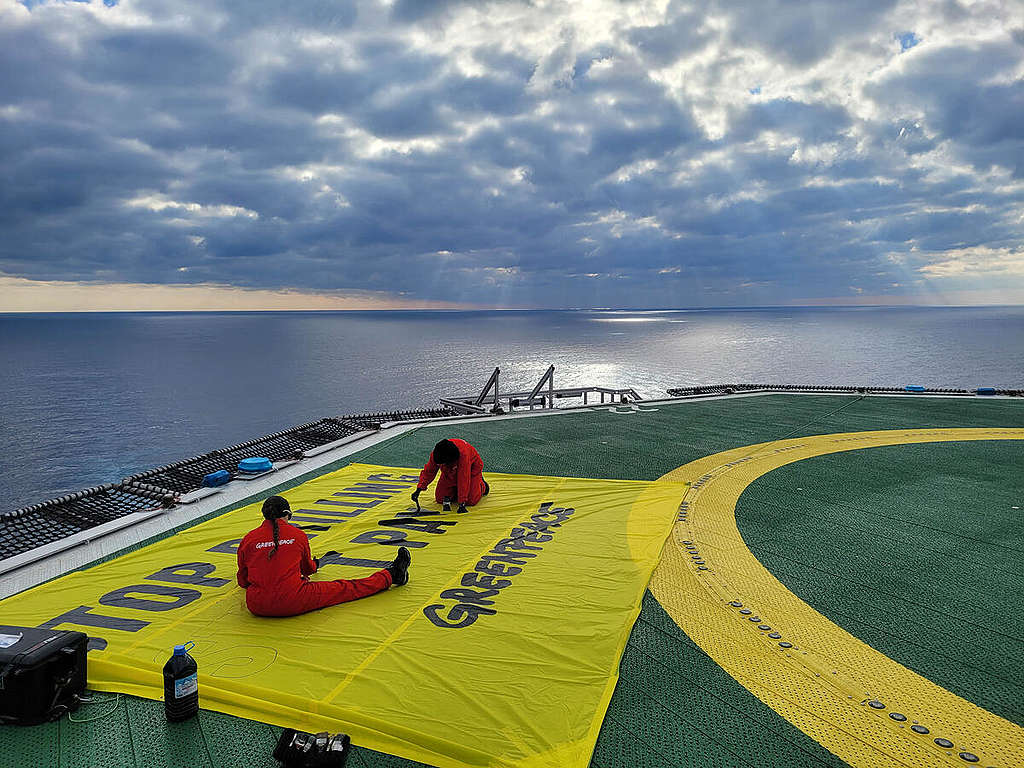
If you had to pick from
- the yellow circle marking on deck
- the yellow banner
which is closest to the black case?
A: the yellow banner

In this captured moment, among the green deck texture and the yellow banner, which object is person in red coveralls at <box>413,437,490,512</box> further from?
the green deck texture

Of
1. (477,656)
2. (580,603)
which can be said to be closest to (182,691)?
(477,656)

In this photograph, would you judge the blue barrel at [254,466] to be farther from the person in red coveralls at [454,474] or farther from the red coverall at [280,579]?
the red coverall at [280,579]

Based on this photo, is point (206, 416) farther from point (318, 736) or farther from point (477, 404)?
point (318, 736)

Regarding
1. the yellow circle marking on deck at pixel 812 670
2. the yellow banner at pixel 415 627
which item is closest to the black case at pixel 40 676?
the yellow banner at pixel 415 627

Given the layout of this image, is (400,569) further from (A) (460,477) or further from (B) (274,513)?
(A) (460,477)

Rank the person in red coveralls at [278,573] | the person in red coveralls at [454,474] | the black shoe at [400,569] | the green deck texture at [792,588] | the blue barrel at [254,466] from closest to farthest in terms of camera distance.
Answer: the green deck texture at [792,588] < the person in red coveralls at [278,573] < the black shoe at [400,569] < the person in red coveralls at [454,474] < the blue barrel at [254,466]

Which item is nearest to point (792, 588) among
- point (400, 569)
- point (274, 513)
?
point (400, 569)
